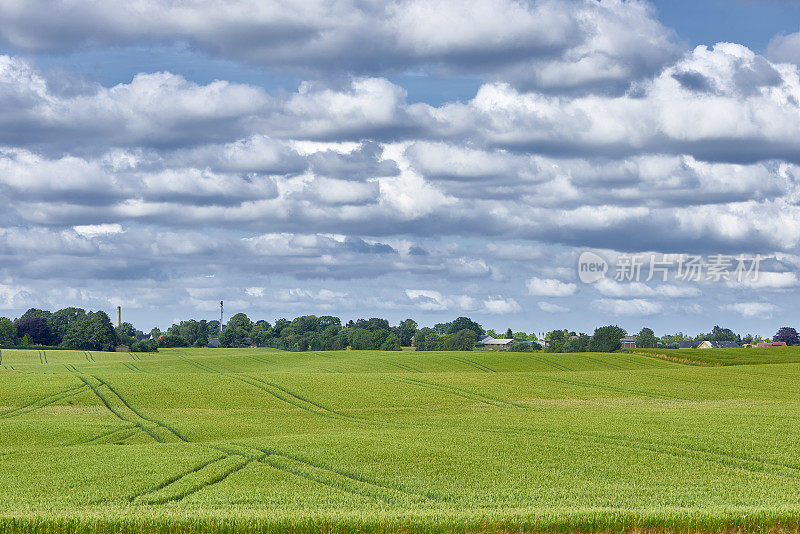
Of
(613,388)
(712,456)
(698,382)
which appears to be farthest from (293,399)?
(698,382)

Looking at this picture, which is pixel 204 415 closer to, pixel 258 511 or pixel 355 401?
pixel 355 401

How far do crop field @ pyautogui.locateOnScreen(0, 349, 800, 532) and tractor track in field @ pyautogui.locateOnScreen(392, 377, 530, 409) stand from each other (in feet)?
0.76

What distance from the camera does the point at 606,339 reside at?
175 metres

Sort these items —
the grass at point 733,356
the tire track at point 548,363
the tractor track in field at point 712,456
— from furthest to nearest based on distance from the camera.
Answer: the grass at point 733,356, the tire track at point 548,363, the tractor track in field at point 712,456

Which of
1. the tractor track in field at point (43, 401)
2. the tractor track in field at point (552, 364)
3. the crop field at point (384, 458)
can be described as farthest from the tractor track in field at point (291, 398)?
the tractor track in field at point (552, 364)

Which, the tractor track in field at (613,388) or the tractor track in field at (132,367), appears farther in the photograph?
the tractor track in field at (132,367)

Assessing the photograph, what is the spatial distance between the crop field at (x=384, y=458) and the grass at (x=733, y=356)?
40914 millimetres

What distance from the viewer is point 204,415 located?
49.6 meters

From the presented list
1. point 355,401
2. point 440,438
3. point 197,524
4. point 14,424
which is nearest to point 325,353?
point 355,401

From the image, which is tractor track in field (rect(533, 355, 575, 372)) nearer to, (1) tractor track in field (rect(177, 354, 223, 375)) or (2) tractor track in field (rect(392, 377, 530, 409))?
(2) tractor track in field (rect(392, 377, 530, 409))

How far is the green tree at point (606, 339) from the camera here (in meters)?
170

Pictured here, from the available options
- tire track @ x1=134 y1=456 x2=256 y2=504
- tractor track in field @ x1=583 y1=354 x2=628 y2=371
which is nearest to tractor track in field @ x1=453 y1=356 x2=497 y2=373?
tractor track in field @ x1=583 y1=354 x2=628 y2=371

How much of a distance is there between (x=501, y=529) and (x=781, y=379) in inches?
2654

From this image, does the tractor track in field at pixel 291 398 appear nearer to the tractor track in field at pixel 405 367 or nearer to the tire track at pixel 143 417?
the tire track at pixel 143 417
